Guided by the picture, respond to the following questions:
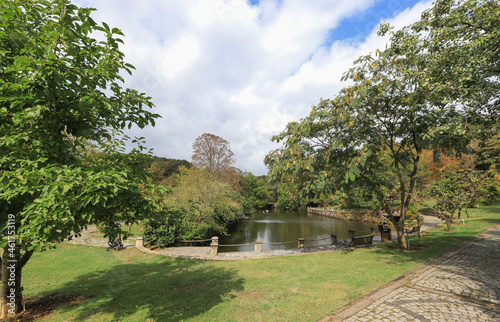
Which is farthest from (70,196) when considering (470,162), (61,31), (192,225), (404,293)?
(470,162)

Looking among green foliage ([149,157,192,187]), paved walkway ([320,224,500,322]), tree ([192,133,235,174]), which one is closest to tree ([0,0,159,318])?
green foliage ([149,157,192,187])

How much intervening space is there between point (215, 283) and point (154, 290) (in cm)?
193

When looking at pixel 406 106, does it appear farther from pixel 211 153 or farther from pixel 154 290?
pixel 211 153

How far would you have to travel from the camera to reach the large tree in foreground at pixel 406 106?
5.92 meters

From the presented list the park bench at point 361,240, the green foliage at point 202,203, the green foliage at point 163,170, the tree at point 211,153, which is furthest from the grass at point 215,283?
the tree at point 211,153

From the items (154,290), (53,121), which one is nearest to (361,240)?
(154,290)

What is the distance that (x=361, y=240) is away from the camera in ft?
43.1

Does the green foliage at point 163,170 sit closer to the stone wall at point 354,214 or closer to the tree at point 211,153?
the tree at point 211,153

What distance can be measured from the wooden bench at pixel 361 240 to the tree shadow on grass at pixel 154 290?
8.24 m

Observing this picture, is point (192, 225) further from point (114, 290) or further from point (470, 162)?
A: point (470, 162)

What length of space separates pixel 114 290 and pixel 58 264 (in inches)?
200

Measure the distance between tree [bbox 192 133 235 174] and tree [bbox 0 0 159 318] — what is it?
83.7 feet

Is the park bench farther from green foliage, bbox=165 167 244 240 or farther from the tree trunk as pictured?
the tree trunk

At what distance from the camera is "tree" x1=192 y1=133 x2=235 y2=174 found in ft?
98.7
